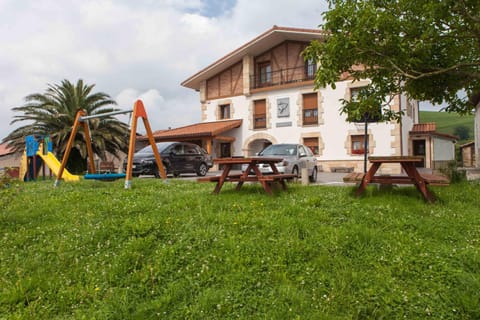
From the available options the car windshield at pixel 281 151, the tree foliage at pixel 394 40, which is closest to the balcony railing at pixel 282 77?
the car windshield at pixel 281 151

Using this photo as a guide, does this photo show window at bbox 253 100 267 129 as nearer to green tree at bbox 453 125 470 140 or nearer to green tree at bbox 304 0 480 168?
green tree at bbox 304 0 480 168

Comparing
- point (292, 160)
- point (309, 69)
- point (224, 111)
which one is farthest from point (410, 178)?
point (224, 111)

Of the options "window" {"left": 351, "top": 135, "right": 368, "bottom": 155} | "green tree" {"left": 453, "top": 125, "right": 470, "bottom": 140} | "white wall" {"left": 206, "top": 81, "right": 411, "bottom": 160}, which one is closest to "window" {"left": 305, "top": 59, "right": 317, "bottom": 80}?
"white wall" {"left": 206, "top": 81, "right": 411, "bottom": 160}

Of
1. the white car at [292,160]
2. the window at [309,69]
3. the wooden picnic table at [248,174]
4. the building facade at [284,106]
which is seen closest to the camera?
the wooden picnic table at [248,174]

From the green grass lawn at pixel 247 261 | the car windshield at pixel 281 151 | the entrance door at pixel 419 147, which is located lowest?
the green grass lawn at pixel 247 261

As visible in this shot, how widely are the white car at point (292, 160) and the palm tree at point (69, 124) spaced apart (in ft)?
34.8

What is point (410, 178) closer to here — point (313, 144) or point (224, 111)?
point (313, 144)

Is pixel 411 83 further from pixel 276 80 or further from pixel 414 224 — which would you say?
pixel 276 80

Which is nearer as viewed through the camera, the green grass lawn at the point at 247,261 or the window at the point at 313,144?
the green grass lawn at the point at 247,261

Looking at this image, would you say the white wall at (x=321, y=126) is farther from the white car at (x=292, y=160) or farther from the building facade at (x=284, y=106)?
the white car at (x=292, y=160)

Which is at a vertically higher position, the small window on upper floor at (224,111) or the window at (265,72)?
the window at (265,72)

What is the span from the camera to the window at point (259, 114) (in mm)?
23234

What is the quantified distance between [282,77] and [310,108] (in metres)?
3.15

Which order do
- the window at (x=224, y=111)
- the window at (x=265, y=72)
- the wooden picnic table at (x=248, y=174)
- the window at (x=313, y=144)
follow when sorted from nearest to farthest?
1. the wooden picnic table at (x=248, y=174)
2. the window at (x=313, y=144)
3. the window at (x=265, y=72)
4. the window at (x=224, y=111)
